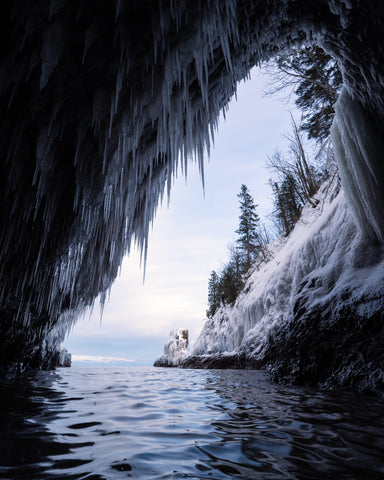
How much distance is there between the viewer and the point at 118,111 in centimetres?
303

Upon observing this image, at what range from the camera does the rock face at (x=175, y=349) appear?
28703 millimetres

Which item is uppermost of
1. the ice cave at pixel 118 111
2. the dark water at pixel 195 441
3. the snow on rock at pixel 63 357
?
the ice cave at pixel 118 111

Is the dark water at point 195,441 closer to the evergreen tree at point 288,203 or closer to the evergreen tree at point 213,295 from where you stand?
the evergreen tree at point 288,203

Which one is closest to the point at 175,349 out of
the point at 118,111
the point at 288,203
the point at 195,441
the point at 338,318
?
the point at 288,203

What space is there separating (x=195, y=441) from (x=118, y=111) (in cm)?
319

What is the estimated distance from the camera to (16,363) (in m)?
6.45

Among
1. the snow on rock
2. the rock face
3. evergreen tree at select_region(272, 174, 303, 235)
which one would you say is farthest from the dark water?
the rock face

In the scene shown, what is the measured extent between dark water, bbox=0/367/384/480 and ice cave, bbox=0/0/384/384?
2.30 metres

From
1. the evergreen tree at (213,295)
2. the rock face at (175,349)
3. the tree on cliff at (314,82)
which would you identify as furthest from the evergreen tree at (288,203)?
the rock face at (175,349)

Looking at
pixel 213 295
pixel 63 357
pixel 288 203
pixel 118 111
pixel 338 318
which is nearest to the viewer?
pixel 118 111

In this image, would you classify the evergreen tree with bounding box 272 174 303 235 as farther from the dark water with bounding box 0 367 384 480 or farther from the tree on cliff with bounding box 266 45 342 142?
the dark water with bounding box 0 367 384 480

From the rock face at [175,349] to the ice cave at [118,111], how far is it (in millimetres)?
24576

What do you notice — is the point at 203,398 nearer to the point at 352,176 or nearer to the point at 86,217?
the point at 86,217

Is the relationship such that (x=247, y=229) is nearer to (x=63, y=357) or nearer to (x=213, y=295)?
(x=213, y=295)
